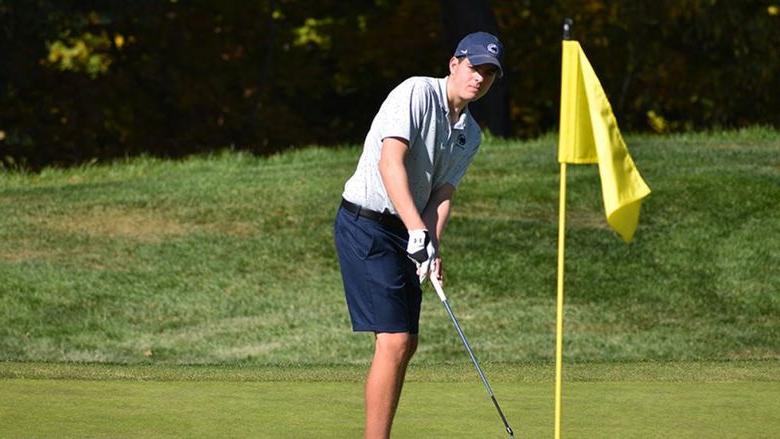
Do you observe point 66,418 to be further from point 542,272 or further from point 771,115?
point 771,115

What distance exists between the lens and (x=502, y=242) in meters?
15.5

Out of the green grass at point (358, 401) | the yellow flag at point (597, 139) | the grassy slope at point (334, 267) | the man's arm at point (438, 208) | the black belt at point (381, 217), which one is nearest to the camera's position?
the yellow flag at point (597, 139)

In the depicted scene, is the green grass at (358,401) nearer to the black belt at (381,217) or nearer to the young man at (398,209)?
the young man at (398,209)

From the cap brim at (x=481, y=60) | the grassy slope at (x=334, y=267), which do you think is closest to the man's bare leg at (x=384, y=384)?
the cap brim at (x=481, y=60)

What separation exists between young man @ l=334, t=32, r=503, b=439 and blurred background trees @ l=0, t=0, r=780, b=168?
2005 cm

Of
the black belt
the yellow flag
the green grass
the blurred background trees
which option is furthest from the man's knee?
the blurred background trees

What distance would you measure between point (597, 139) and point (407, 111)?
0.68 metres

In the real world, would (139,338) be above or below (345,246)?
below

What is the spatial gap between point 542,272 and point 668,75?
14818 mm

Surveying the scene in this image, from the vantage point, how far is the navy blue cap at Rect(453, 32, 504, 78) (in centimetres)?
637

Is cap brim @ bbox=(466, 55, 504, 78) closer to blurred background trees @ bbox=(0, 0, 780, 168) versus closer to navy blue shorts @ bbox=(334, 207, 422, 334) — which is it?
navy blue shorts @ bbox=(334, 207, 422, 334)

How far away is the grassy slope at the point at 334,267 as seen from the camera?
13156 mm

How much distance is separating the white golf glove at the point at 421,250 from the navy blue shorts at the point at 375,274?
197 mm

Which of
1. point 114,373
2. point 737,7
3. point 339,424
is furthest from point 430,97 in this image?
point 737,7
